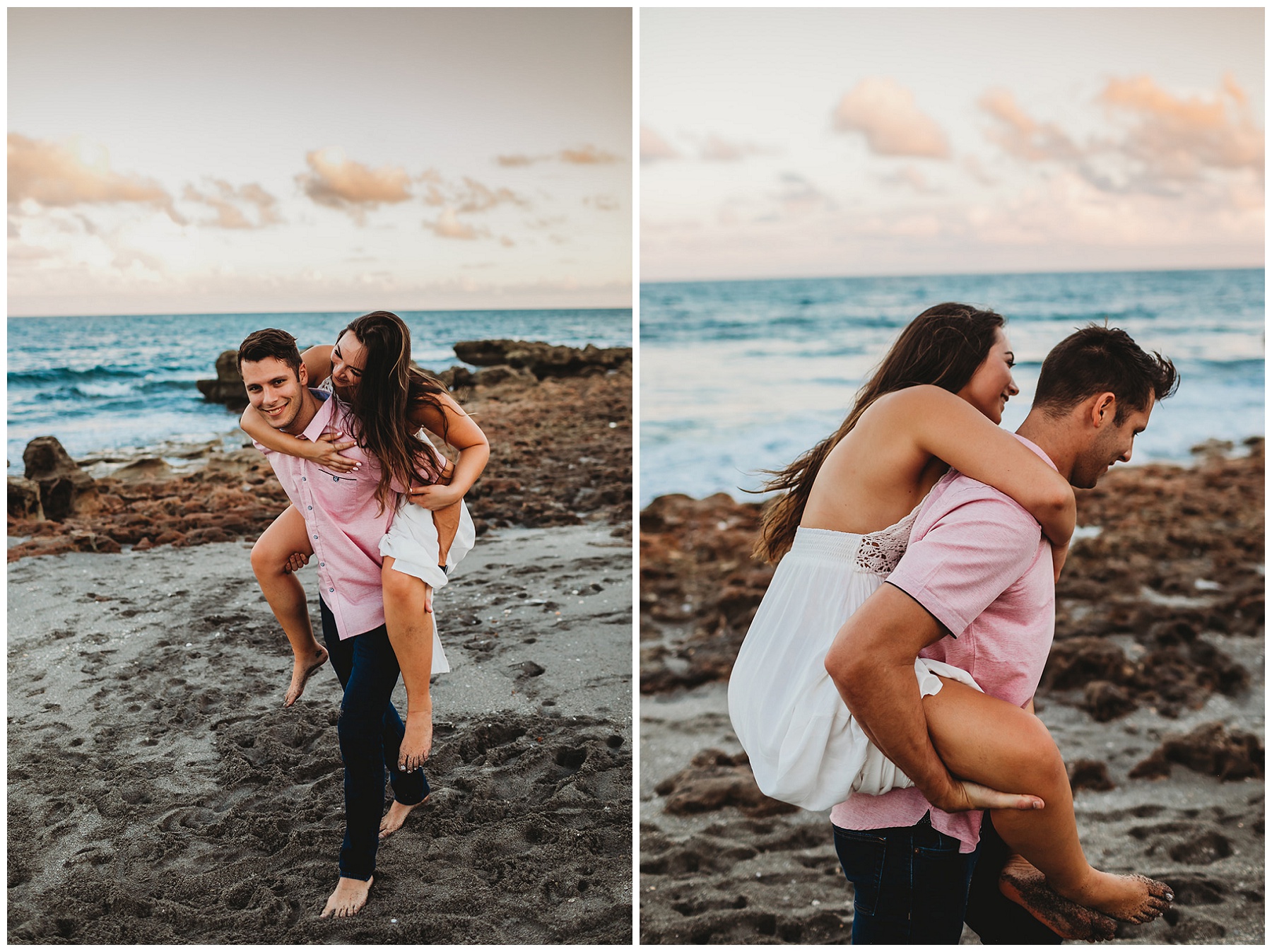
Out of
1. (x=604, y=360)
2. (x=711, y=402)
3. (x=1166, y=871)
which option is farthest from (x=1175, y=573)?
(x=711, y=402)

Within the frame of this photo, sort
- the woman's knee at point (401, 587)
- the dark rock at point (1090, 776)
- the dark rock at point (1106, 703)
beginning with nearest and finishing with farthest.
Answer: the woman's knee at point (401, 587) → the dark rock at point (1090, 776) → the dark rock at point (1106, 703)

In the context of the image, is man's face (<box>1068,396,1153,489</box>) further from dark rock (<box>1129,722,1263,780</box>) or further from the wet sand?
dark rock (<box>1129,722,1263,780</box>)

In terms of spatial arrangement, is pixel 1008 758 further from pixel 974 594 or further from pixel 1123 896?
pixel 1123 896

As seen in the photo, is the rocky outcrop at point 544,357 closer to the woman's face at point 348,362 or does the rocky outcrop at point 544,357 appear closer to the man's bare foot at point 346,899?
the woman's face at point 348,362

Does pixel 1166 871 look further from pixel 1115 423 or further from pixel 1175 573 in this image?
pixel 1175 573

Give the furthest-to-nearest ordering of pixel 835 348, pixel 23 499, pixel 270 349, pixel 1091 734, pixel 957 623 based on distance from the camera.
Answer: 1. pixel 835 348
2. pixel 1091 734
3. pixel 23 499
4. pixel 270 349
5. pixel 957 623

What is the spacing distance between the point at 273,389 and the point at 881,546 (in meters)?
1.41

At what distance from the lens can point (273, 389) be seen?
225 cm

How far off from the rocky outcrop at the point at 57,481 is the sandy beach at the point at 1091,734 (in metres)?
2.13

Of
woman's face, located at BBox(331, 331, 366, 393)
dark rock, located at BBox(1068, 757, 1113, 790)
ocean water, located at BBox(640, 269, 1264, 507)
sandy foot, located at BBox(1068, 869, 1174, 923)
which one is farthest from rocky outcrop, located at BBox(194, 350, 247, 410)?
ocean water, located at BBox(640, 269, 1264, 507)

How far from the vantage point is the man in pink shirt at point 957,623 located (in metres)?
1.49

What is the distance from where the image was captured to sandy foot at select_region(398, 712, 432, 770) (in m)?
2.50

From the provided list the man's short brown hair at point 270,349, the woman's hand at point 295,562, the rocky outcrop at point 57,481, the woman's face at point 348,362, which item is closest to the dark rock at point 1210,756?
the woman's hand at point 295,562

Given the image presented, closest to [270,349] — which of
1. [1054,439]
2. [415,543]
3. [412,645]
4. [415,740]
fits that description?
[415,543]
